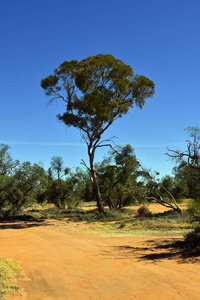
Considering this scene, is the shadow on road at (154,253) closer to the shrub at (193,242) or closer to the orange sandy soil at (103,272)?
the orange sandy soil at (103,272)

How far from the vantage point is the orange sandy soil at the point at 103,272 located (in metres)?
5.98

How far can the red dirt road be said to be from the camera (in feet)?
19.6

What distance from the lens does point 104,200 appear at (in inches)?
1248

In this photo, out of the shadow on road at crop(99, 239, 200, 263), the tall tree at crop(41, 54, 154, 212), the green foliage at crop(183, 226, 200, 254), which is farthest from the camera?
the tall tree at crop(41, 54, 154, 212)

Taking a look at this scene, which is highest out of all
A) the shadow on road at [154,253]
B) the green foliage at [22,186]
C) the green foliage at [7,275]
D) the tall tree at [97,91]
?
the tall tree at [97,91]

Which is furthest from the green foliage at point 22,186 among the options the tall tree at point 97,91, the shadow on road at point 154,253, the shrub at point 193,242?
the shrub at point 193,242

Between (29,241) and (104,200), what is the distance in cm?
1930

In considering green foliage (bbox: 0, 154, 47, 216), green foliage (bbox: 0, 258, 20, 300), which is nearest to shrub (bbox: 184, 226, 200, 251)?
green foliage (bbox: 0, 258, 20, 300)

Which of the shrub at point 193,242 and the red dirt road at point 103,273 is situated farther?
the shrub at point 193,242

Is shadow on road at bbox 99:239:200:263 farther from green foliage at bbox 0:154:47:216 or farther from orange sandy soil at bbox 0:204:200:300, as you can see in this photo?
green foliage at bbox 0:154:47:216

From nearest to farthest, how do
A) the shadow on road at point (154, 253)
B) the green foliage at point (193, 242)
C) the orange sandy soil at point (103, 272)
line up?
the orange sandy soil at point (103, 272) < the shadow on road at point (154, 253) < the green foliage at point (193, 242)

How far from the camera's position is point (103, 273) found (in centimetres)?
752

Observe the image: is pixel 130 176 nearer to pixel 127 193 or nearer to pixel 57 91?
pixel 127 193

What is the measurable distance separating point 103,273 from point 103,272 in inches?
3.7
